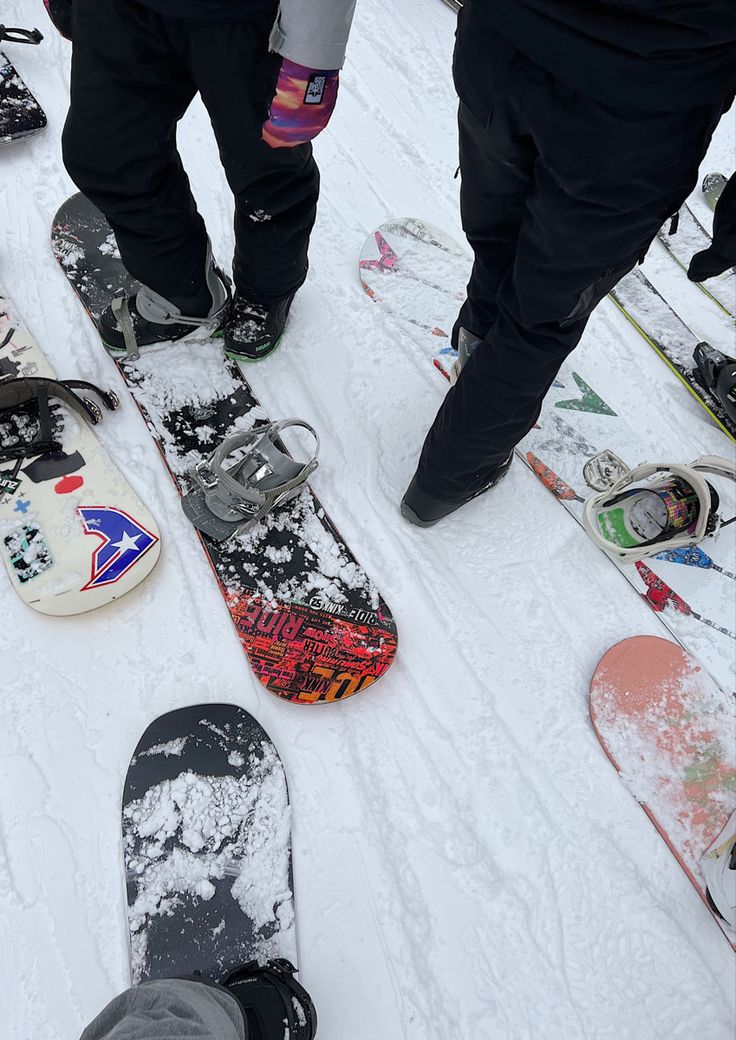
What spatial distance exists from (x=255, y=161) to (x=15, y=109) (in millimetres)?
1421

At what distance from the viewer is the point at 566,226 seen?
3.23 ft

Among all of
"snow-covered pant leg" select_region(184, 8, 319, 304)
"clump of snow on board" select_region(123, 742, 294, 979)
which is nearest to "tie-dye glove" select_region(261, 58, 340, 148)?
"snow-covered pant leg" select_region(184, 8, 319, 304)

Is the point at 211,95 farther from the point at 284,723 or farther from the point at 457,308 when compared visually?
the point at 284,723

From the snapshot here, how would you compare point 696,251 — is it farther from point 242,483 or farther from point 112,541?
point 112,541

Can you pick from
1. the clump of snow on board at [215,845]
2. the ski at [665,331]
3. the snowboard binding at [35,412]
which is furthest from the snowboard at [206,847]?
the ski at [665,331]

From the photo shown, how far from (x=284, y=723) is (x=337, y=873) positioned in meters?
0.32

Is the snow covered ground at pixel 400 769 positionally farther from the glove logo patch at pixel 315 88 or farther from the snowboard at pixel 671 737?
the glove logo patch at pixel 315 88

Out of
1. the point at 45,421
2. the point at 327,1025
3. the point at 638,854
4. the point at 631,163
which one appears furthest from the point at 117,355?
the point at 638,854

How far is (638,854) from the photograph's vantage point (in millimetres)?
1446

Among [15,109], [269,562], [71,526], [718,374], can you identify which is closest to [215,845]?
[269,562]

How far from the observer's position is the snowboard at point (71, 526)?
150cm

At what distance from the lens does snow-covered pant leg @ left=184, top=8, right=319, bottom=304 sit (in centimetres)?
119

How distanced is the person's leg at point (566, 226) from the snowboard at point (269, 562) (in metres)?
0.49

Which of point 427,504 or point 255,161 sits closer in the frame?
point 255,161
